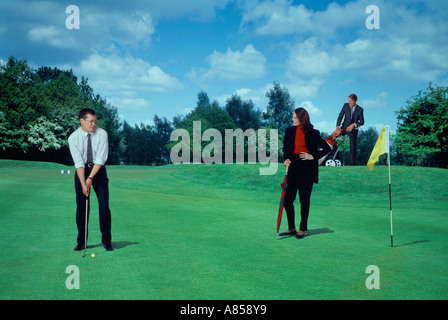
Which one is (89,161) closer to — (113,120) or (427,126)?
(427,126)

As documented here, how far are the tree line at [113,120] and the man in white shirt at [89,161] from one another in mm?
8379

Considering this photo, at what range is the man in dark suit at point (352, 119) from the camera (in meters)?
6.08

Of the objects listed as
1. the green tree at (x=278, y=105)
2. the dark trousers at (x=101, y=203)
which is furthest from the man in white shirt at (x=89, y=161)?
the green tree at (x=278, y=105)

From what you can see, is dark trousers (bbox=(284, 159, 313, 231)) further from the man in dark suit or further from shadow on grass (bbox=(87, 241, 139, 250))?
shadow on grass (bbox=(87, 241, 139, 250))

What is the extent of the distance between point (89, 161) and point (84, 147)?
0.30 m

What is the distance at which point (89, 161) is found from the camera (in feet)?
25.0

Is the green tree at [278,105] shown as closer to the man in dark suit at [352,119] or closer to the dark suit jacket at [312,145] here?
Result: the dark suit jacket at [312,145]

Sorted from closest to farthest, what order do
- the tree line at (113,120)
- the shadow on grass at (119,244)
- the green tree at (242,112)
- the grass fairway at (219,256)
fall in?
the grass fairway at (219,256) < the shadow on grass at (119,244) < the tree line at (113,120) < the green tree at (242,112)

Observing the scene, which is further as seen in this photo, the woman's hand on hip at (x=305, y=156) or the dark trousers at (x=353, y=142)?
the woman's hand on hip at (x=305, y=156)

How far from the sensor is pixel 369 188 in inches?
957

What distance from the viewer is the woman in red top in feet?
27.1

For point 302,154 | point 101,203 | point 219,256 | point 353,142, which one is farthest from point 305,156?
point 101,203

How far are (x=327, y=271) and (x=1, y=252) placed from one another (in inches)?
238

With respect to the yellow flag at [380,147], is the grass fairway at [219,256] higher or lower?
lower
